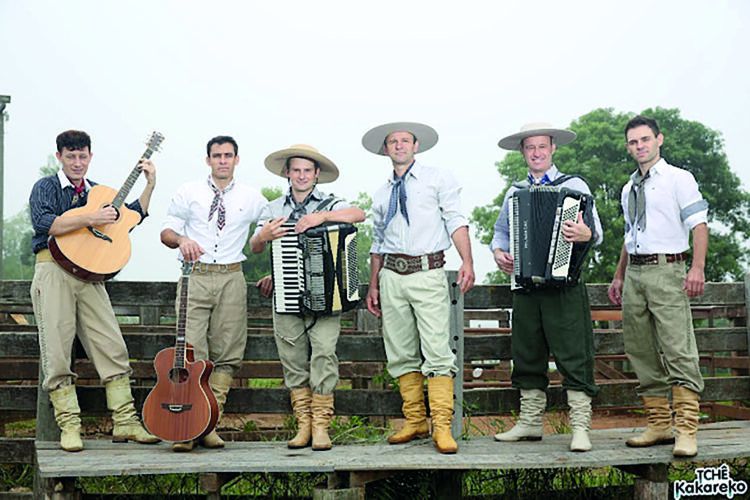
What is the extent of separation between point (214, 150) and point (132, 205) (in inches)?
30.6

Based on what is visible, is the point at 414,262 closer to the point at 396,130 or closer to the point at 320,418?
the point at 396,130

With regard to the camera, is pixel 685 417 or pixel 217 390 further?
pixel 217 390

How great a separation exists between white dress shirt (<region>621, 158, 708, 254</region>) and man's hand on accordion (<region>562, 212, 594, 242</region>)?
1.56 feet

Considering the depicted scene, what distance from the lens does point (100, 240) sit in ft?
15.7

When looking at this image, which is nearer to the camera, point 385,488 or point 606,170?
point 385,488

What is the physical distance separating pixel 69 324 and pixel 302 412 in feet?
5.72

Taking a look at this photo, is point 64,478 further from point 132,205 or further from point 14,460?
point 132,205

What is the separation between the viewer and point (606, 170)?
25188 mm

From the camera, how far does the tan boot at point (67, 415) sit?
4.79 metres

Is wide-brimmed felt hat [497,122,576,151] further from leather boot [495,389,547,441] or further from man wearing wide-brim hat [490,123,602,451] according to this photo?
leather boot [495,389,547,441]

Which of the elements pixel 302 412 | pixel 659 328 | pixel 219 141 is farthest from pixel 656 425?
pixel 219 141

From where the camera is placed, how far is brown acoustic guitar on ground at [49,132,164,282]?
15.4 feet

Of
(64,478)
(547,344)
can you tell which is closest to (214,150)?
(64,478)

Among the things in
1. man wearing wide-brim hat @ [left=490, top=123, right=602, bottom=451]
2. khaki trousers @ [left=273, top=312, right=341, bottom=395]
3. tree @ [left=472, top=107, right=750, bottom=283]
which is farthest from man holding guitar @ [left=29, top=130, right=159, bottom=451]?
tree @ [left=472, top=107, right=750, bottom=283]
